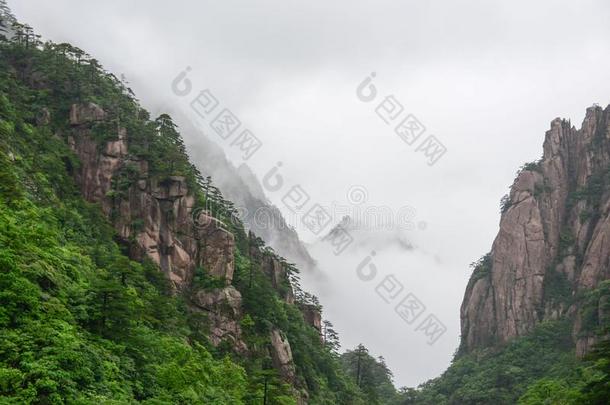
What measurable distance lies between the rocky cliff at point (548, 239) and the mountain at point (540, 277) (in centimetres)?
19

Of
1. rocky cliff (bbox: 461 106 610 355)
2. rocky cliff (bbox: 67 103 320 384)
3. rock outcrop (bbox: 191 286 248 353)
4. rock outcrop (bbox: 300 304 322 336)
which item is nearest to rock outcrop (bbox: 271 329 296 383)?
rocky cliff (bbox: 67 103 320 384)

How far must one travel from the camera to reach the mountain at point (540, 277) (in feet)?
324

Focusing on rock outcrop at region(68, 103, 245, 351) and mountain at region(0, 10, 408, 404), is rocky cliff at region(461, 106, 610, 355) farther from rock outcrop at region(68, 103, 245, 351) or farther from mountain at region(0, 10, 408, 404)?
rock outcrop at region(68, 103, 245, 351)

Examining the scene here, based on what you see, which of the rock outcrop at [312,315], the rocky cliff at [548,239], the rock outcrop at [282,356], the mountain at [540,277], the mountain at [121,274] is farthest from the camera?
the rocky cliff at [548,239]

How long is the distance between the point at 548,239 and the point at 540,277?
7.76 meters

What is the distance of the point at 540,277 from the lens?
11531cm

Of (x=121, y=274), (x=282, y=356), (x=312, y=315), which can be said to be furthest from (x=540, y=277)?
(x=121, y=274)

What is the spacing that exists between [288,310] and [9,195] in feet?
133

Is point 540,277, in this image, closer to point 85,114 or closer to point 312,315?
point 312,315

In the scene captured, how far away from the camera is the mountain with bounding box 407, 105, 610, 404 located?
324ft

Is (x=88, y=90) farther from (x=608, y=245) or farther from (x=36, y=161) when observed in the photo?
(x=608, y=245)

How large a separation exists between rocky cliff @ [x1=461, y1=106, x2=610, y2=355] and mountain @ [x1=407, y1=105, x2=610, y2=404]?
19cm

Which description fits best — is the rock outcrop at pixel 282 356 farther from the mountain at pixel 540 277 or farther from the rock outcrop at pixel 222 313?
the mountain at pixel 540 277

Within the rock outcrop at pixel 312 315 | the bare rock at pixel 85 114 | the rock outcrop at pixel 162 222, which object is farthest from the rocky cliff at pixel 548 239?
the bare rock at pixel 85 114
